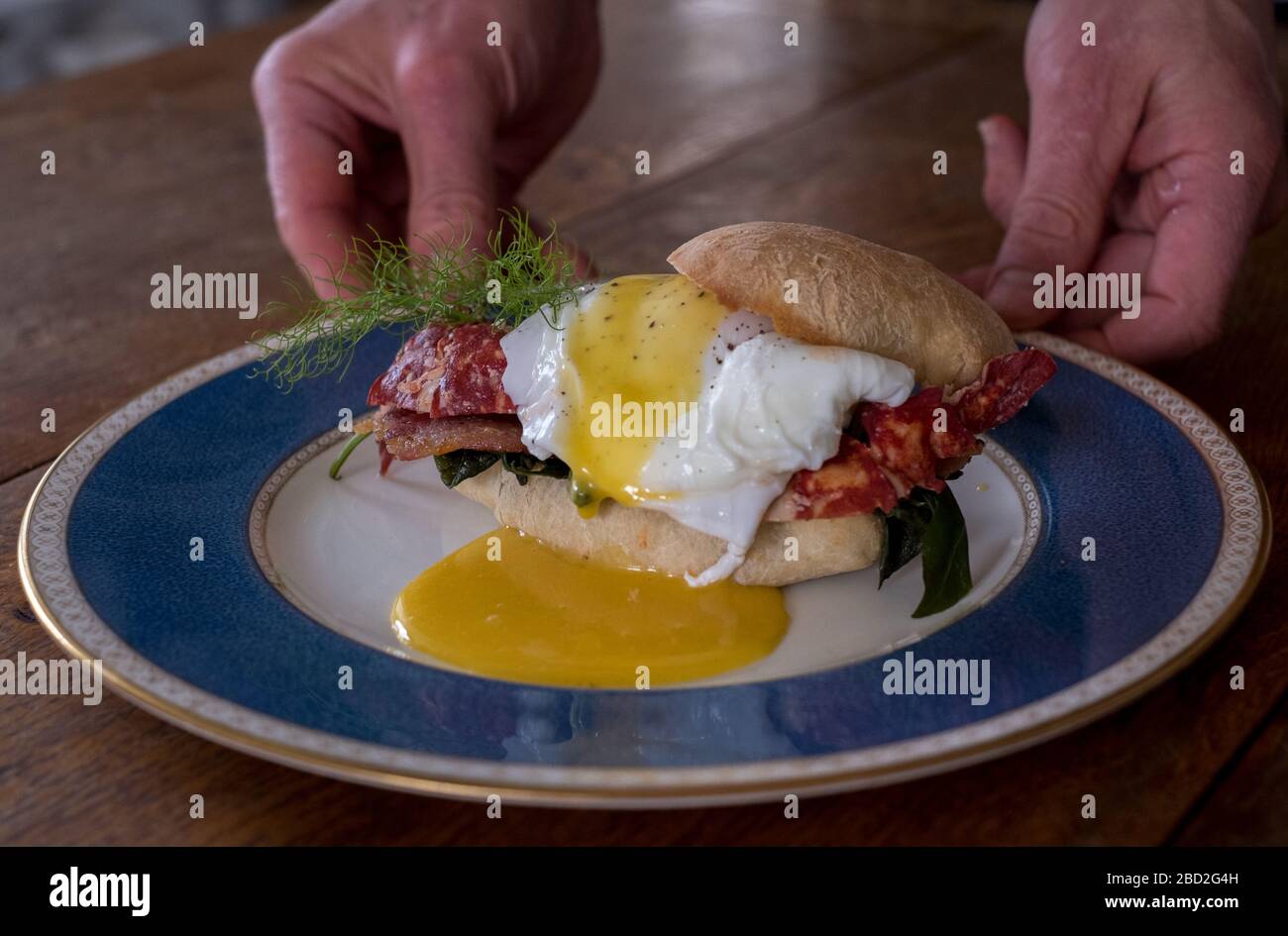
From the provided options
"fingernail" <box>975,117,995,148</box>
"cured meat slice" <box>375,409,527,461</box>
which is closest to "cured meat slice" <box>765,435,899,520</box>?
"cured meat slice" <box>375,409,527,461</box>

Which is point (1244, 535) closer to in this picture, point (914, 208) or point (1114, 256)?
point (1114, 256)

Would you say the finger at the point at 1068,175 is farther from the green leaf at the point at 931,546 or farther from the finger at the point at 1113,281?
the green leaf at the point at 931,546

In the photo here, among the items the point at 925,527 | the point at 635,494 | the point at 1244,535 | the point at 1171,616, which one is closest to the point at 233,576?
the point at 635,494

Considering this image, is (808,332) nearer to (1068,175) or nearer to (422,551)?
(422,551)

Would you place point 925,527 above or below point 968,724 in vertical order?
above

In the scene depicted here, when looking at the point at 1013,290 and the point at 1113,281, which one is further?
the point at 1113,281

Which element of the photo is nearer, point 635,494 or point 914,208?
point 635,494

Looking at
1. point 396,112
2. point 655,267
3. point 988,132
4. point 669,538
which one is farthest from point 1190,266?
point 396,112
